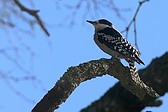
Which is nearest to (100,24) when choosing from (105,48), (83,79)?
(105,48)

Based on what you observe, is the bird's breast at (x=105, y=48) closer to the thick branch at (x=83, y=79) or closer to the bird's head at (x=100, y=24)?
the bird's head at (x=100, y=24)

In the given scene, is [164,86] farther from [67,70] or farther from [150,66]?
[67,70]

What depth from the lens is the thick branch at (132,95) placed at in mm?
3297

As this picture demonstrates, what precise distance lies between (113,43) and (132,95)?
75cm

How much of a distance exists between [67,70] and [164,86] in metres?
1.09

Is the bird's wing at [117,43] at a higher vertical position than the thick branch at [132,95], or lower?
higher

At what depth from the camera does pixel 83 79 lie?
2.75 meters

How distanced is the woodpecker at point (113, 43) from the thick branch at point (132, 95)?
129mm

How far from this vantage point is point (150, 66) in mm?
3727

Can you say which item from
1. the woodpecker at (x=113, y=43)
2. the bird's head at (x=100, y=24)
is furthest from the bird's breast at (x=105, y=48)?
the bird's head at (x=100, y=24)

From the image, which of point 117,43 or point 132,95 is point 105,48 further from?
point 132,95

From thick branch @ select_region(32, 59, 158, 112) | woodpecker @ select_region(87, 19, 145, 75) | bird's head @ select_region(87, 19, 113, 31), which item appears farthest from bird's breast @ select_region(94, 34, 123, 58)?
thick branch @ select_region(32, 59, 158, 112)

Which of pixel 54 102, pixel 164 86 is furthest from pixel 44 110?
pixel 164 86

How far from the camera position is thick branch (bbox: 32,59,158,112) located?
2545 mm
